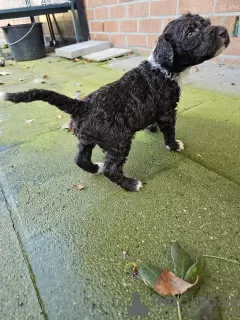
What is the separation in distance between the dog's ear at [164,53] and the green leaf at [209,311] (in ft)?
6.08

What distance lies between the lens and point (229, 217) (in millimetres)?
1845

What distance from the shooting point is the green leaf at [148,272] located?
1443 millimetres

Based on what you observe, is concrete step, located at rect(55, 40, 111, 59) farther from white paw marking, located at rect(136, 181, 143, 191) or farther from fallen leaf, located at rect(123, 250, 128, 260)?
fallen leaf, located at rect(123, 250, 128, 260)

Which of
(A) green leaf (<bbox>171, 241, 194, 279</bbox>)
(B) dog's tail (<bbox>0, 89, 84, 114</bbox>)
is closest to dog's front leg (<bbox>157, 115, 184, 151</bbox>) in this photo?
(B) dog's tail (<bbox>0, 89, 84, 114</bbox>)

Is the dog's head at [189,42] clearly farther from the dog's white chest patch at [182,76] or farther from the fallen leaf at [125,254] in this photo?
the fallen leaf at [125,254]

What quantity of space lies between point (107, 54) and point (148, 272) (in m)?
6.22

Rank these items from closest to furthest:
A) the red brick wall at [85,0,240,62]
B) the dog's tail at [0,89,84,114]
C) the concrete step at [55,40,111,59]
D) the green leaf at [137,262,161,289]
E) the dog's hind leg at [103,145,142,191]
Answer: the green leaf at [137,262,161,289], the dog's tail at [0,89,84,114], the dog's hind leg at [103,145,142,191], the red brick wall at [85,0,240,62], the concrete step at [55,40,111,59]

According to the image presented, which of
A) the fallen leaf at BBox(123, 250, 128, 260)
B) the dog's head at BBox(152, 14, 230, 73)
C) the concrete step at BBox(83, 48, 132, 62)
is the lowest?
the concrete step at BBox(83, 48, 132, 62)

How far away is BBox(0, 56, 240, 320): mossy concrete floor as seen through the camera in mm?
1447

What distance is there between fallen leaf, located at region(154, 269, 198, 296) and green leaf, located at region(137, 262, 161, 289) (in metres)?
0.03

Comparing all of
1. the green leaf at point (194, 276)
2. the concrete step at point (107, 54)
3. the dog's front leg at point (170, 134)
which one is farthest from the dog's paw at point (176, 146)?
the concrete step at point (107, 54)

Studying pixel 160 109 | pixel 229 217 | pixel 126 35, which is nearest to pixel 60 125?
pixel 160 109

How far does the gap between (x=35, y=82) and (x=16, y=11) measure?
296 cm

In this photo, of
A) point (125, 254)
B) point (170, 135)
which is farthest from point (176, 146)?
point (125, 254)
